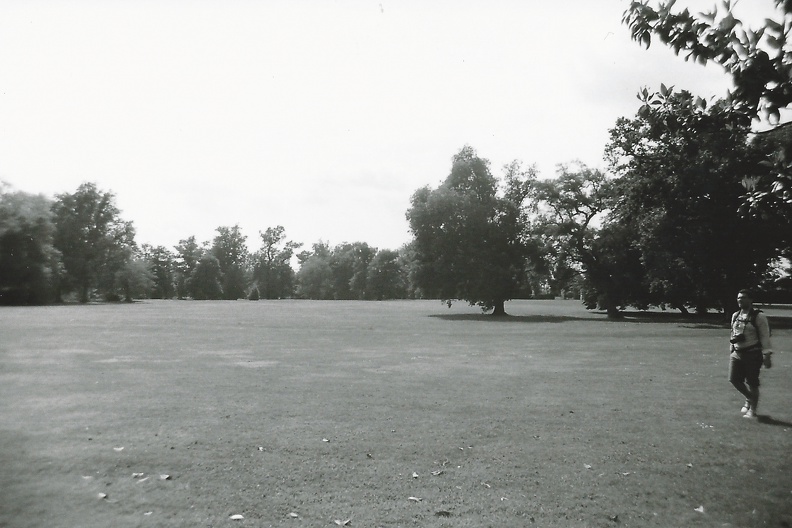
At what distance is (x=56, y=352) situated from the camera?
21.1 m

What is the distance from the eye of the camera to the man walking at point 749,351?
11023 millimetres

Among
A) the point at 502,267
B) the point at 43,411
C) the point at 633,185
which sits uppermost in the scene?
the point at 633,185

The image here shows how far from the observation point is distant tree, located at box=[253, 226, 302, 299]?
146 metres

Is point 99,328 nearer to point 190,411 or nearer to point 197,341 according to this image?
point 197,341

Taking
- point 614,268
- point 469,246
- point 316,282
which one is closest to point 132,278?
point 469,246

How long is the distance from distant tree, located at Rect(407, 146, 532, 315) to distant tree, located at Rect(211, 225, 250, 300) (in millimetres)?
87753

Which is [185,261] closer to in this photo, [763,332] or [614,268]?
[614,268]

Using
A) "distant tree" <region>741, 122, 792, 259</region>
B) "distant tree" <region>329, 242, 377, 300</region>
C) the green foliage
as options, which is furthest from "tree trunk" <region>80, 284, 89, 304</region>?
"distant tree" <region>741, 122, 792, 259</region>

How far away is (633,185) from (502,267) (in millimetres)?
16910

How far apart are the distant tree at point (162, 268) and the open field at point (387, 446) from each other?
129 meters

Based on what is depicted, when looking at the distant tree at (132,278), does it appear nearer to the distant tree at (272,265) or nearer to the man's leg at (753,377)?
the distant tree at (272,265)

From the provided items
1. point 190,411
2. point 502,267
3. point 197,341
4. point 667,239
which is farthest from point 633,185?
point 190,411

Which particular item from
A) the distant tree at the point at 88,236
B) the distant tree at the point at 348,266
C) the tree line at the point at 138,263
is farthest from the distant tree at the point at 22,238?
the distant tree at the point at 348,266

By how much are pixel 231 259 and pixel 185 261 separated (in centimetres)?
1161
